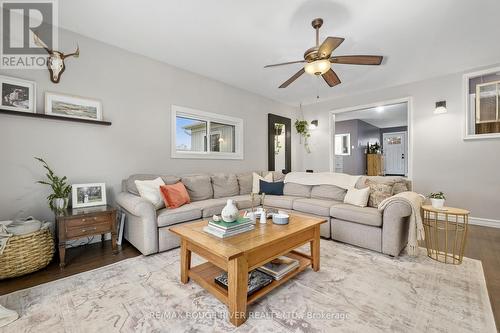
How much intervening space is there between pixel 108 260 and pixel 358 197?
10.5ft

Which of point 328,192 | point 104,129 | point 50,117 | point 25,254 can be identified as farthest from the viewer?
point 328,192

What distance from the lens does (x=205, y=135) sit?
4.28 m

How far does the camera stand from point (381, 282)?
6.37 ft

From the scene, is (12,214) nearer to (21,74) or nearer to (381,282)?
(21,74)

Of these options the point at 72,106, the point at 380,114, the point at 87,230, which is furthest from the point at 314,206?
the point at 380,114

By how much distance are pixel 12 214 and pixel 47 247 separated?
0.67 meters

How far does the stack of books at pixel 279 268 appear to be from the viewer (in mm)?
1790

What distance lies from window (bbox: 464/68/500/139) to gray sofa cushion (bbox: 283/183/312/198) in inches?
116

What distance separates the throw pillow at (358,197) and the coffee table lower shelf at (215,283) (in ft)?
4.19

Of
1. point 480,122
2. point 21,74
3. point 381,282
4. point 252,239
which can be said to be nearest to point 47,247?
point 21,74

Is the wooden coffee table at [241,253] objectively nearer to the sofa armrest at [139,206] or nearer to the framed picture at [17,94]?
the sofa armrest at [139,206]

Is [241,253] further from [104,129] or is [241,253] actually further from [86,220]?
[104,129]

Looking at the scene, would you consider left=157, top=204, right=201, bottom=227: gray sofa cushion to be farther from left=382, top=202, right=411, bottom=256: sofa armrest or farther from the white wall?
the white wall

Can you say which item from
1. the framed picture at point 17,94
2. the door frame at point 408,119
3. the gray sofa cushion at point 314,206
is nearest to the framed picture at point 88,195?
the framed picture at point 17,94
